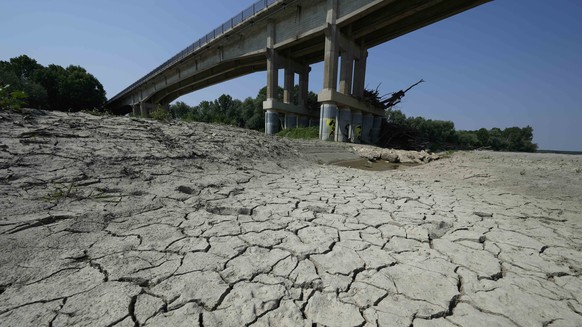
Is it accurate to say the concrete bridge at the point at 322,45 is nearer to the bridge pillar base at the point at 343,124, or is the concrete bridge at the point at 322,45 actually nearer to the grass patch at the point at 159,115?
the bridge pillar base at the point at 343,124

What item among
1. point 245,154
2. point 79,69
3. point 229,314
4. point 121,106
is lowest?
point 229,314

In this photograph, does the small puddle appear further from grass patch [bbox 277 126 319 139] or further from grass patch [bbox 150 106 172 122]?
grass patch [bbox 277 126 319 139]

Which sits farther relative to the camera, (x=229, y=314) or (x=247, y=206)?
(x=247, y=206)

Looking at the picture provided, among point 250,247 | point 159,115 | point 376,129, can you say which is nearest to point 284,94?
point 376,129

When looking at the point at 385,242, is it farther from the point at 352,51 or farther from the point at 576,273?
the point at 352,51

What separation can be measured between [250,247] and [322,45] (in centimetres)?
1555

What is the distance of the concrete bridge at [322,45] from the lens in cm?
1077

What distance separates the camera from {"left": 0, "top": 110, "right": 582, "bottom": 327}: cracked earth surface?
1.10 m

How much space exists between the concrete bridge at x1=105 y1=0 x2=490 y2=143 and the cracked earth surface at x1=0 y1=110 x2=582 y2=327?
9.37 meters

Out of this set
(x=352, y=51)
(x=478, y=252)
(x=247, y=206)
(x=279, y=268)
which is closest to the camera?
(x=279, y=268)

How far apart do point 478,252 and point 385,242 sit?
0.68 metres

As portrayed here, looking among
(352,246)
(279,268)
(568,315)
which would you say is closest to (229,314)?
(279,268)

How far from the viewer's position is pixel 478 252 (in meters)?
1.69

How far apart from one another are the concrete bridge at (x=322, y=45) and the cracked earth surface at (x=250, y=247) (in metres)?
9.37
